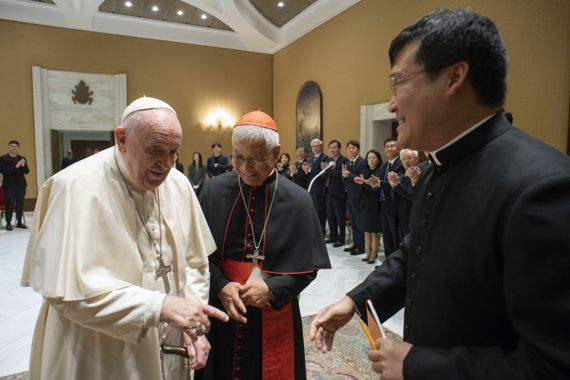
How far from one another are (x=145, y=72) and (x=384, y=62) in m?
7.47

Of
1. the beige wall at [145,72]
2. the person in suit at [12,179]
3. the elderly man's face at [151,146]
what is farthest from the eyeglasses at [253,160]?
the beige wall at [145,72]

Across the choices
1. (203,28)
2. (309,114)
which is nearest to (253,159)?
(309,114)

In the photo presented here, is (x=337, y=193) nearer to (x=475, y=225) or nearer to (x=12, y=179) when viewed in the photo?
(x=475, y=225)

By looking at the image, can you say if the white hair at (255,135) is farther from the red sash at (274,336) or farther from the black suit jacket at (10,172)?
the black suit jacket at (10,172)

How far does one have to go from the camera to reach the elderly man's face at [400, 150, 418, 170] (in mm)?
4844

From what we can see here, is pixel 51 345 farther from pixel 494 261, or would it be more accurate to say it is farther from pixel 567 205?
pixel 567 205

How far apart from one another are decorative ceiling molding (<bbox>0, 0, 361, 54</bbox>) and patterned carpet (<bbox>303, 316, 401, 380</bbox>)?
25.3 ft

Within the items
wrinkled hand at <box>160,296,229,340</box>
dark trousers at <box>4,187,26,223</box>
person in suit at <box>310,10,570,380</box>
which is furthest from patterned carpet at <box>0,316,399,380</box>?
dark trousers at <box>4,187,26,223</box>

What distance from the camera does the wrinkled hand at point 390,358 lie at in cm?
94

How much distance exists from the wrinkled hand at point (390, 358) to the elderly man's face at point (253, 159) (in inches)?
42.5

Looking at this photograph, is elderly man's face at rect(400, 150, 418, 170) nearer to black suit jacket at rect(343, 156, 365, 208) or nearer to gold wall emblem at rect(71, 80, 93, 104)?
black suit jacket at rect(343, 156, 365, 208)

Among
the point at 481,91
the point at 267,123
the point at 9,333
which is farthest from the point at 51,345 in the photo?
the point at 9,333

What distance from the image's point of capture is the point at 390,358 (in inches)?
37.7

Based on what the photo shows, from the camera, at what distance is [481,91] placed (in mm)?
938
